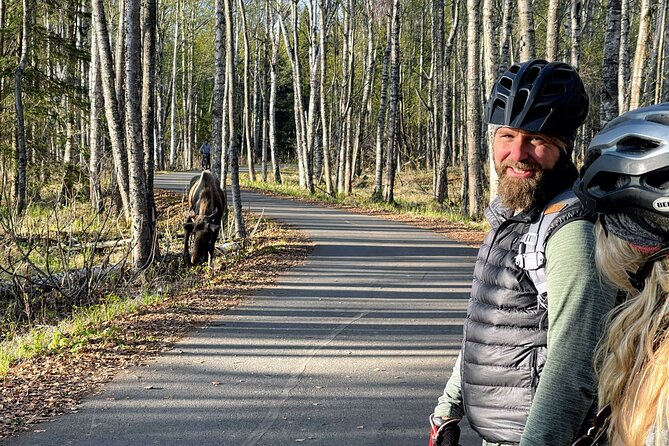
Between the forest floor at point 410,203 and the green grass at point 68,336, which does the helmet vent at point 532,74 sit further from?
the forest floor at point 410,203

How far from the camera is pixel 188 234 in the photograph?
1502 centimetres

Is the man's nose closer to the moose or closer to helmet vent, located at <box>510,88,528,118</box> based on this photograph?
helmet vent, located at <box>510,88,528,118</box>

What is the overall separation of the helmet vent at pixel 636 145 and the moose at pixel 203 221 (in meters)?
13.1

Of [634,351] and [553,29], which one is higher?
[553,29]

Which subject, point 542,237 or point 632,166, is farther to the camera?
point 542,237

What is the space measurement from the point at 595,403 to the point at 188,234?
1352 centimetres

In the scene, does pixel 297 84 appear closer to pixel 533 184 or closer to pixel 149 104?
pixel 149 104

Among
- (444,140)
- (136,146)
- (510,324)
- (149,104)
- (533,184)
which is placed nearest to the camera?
(510,324)

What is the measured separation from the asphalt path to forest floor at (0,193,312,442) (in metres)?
0.21

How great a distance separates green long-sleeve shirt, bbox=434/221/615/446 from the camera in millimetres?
2004

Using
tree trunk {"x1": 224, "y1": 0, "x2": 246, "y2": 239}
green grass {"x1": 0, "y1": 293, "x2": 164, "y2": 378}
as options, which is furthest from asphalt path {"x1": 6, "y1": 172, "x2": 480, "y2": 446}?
tree trunk {"x1": 224, "y1": 0, "x2": 246, "y2": 239}

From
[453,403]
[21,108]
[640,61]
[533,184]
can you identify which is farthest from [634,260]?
[21,108]

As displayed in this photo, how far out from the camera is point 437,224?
2125 centimetres

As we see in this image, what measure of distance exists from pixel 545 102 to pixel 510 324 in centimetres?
80
